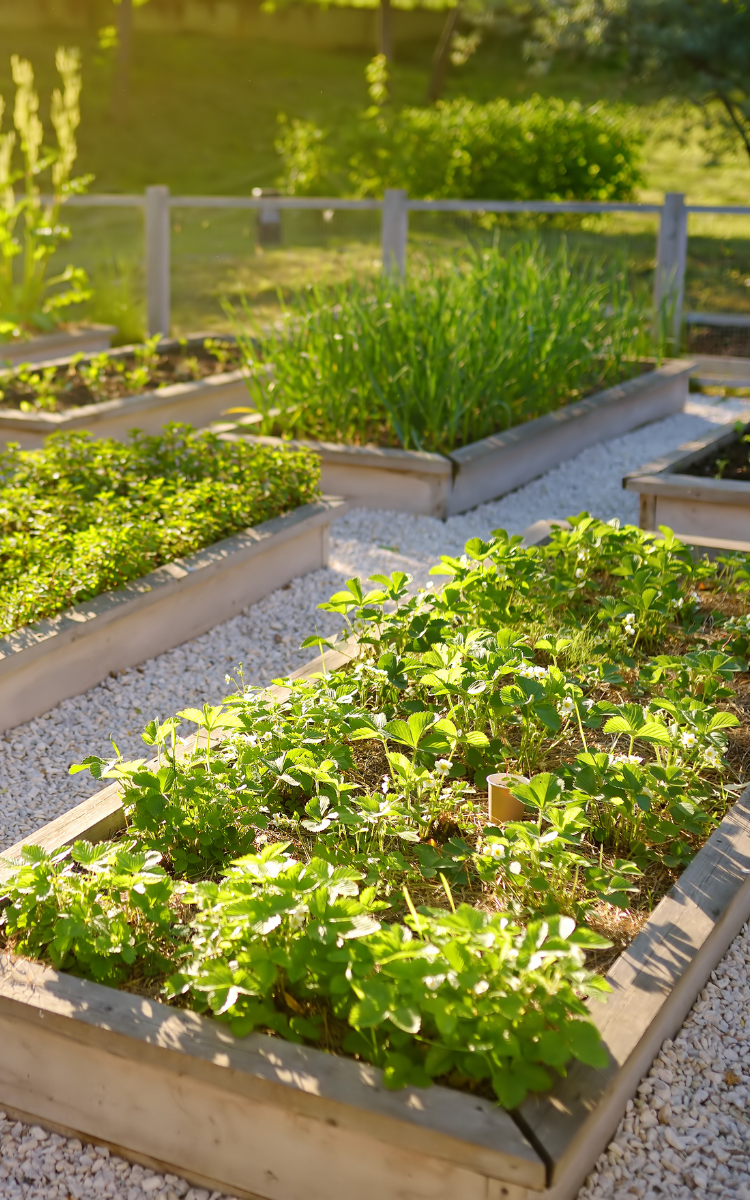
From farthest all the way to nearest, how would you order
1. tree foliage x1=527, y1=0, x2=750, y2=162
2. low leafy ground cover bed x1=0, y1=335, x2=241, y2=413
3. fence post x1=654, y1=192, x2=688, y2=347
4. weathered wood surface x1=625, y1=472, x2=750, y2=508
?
tree foliage x1=527, y1=0, x2=750, y2=162
fence post x1=654, y1=192, x2=688, y2=347
low leafy ground cover bed x1=0, y1=335, x2=241, y2=413
weathered wood surface x1=625, y1=472, x2=750, y2=508

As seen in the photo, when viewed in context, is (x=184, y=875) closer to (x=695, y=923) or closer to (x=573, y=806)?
(x=573, y=806)

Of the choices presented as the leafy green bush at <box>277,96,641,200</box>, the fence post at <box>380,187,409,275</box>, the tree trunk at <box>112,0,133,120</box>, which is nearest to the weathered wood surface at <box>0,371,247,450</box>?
the fence post at <box>380,187,409,275</box>

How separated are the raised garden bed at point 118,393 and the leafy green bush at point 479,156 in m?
8.22

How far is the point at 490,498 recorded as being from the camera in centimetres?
561

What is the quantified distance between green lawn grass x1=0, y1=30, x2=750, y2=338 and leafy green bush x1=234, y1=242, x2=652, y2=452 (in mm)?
1403

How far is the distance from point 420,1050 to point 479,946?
0.18m

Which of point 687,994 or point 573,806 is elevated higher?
point 573,806

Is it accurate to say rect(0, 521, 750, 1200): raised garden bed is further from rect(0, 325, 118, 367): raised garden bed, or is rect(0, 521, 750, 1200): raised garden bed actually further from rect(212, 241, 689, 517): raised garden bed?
rect(0, 325, 118, 367): raised garden bed

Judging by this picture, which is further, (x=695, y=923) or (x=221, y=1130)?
(x=695, y=923)

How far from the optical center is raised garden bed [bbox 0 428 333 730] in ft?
11.3

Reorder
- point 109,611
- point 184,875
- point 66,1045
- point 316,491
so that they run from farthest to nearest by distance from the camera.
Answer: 1. point 316,491
2. point 109,611
3. point 184,875
4. point 66,1045

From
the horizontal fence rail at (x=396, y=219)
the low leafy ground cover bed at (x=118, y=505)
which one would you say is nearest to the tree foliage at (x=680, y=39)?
the horizontal fence rail at (x=396, y=219)

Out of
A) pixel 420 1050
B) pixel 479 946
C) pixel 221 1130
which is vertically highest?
pixel 479 946

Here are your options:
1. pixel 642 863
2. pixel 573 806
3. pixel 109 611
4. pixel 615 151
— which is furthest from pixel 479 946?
pixel 615 151
